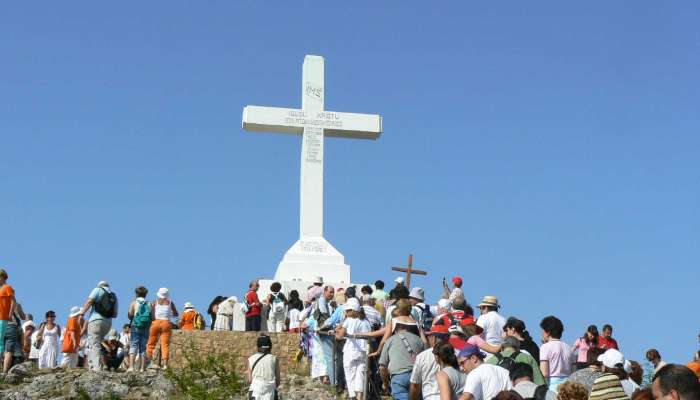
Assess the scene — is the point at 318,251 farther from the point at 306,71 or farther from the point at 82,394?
the point at 82,394

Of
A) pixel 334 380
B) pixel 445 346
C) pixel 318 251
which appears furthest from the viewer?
pixel 318 251

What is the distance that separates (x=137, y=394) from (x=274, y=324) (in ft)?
13.2

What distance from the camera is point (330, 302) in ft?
49.9

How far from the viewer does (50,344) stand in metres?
15.9

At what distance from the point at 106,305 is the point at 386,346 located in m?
5.33

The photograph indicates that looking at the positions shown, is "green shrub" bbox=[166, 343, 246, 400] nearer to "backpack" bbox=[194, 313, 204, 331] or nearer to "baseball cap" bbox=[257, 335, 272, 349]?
"baseball cap" bbox=[257, 335, 272, 349]

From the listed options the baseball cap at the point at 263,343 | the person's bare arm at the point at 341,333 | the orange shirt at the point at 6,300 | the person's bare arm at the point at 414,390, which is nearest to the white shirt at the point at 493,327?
the person's bare arm at the point at 341,333

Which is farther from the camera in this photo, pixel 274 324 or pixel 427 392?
pixel 274 324

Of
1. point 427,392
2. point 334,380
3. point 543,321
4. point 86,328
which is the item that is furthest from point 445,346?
point 86,328

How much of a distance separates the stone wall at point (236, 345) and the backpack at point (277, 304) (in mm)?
1468

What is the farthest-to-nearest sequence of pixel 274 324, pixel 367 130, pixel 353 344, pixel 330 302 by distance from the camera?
pixel 367 130, pixel 274 324, pixel 330 302, pixel 353 344

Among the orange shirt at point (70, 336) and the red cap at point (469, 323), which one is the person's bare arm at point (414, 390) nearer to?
the red cap at point (469, 323)

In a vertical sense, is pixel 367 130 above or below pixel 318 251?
above

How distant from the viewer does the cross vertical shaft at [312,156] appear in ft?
70.7
